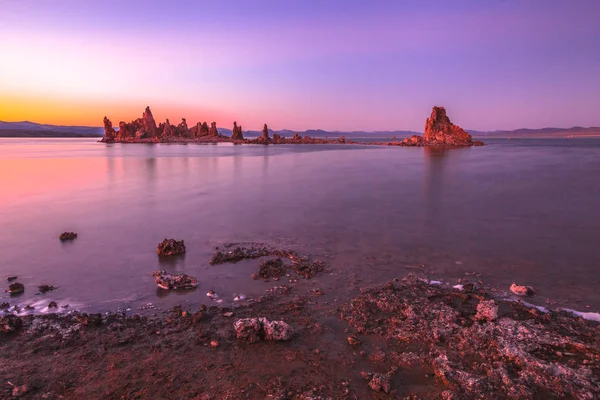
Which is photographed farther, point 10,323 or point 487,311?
point 487,311

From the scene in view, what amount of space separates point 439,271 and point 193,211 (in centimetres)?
917

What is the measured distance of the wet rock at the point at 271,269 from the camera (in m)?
6.69

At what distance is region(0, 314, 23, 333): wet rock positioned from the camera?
185 inches

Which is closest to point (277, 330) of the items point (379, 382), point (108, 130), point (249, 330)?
point (249, 330)

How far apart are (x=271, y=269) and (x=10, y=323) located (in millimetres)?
4209

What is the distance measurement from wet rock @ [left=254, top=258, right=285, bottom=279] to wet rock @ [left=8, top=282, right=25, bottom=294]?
169 inches

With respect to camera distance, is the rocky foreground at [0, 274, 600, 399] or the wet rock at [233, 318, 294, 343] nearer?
the rocky foreground at [0, 274, 600, 399]

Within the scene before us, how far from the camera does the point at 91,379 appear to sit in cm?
375

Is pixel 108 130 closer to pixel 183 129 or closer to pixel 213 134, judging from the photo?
pixel 183 129

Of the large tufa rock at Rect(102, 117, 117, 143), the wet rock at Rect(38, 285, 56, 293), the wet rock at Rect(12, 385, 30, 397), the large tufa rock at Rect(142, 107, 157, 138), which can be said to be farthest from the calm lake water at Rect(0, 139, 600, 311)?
the large tufa rock at Rect(102, 117, 117, 143)

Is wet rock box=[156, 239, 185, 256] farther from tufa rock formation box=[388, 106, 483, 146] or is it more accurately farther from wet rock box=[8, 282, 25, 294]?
tufa rock formation box=[388, 106, 483, 146]

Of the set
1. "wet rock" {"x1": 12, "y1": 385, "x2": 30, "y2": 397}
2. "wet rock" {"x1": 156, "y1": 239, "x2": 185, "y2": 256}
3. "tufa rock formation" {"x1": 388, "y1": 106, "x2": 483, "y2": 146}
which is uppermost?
"tufa rock formation" {"x1": 388, "y1": 106, "x2": 483, "y2": 146}

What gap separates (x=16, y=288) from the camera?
602 cm

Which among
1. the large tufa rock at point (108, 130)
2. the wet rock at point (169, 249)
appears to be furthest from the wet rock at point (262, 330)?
the large tufa rock at point (108, 130)
